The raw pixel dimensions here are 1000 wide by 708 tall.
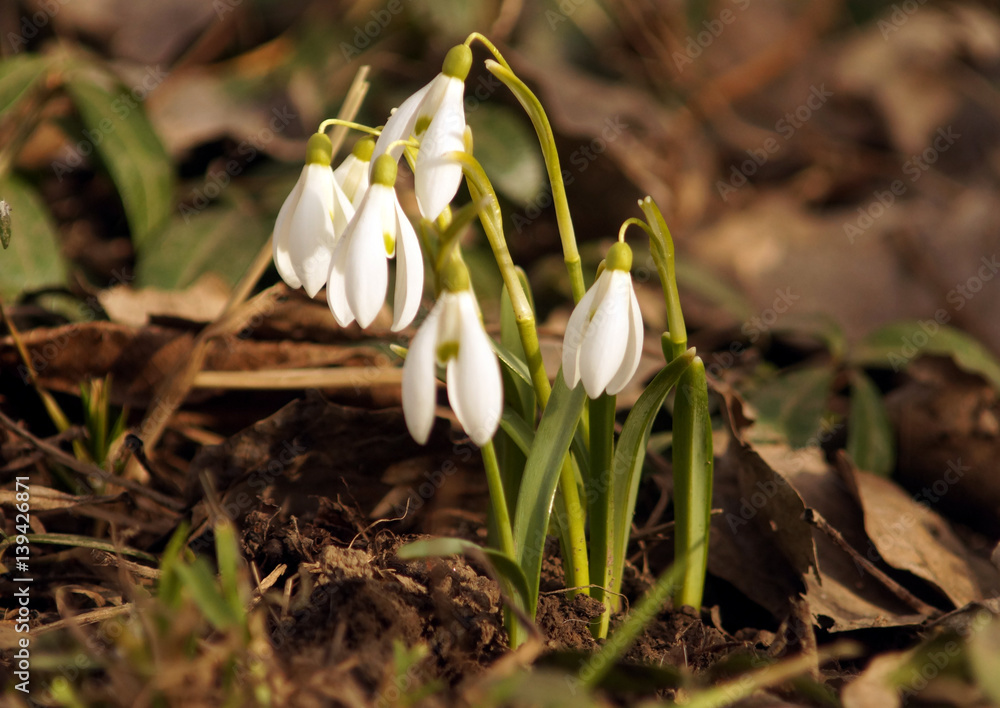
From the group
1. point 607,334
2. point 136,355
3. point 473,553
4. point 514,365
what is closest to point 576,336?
point 607,334

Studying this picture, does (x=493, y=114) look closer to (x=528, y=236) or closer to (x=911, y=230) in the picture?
(x=528, y=236)

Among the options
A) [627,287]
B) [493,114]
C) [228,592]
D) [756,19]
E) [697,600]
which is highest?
[756,19]

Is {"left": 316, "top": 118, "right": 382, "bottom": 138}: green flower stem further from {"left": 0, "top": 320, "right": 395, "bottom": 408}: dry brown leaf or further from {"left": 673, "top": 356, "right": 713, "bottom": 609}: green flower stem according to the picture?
{"left": 0, "top": 320, "right": 395, "bottom": 408}: dry brown leaf

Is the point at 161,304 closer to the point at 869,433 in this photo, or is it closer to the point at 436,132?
the point at 436,132

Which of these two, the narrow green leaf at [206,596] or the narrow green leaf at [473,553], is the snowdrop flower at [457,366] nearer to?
the narrow green leaf at [473,553]

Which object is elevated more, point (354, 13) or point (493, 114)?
point (354, 13)

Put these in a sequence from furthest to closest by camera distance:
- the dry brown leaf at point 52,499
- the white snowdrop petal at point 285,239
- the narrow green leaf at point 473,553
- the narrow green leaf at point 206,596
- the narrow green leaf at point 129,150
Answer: the narrow green leaf at point 129,150
the dry brown leaf at point 52,499
the white snowdrop petal at point 285,239
the narrow green leaf at point 473,553
the narrow green leaf at point 206,596

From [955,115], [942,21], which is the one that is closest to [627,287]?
[955,115]

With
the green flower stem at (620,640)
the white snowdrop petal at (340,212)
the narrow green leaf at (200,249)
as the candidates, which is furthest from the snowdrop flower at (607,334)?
the narrow green leaf at (200,249)
